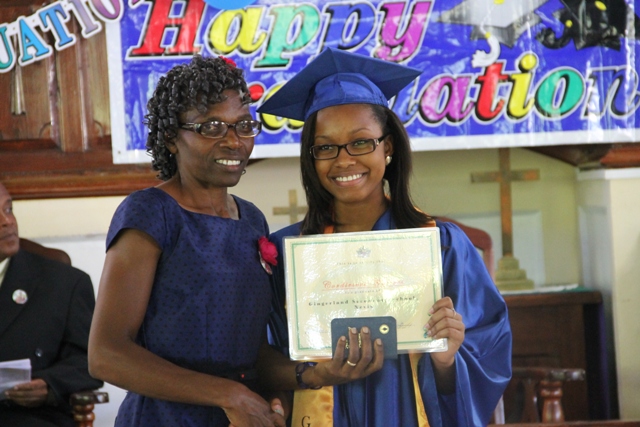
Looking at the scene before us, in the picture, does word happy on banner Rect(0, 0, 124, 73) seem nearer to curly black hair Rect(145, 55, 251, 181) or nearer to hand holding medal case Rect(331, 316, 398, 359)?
curly black hair Rect(145, 55, 251, 181)

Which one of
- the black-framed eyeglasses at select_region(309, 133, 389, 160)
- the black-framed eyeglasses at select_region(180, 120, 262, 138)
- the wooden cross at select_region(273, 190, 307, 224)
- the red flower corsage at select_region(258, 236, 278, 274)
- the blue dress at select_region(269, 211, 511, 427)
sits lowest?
the blue dress at select_region(269, 211, 511, 427)

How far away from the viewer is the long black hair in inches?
85.0

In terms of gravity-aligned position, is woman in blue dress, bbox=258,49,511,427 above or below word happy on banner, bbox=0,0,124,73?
below

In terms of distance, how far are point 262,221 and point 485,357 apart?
0.72 meters

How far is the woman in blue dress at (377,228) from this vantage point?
82.0 inches

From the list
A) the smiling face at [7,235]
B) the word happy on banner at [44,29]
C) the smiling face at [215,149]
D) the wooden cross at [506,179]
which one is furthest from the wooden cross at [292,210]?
the smiling face at [215,149]

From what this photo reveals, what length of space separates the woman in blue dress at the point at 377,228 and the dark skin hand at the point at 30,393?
4.77 feet

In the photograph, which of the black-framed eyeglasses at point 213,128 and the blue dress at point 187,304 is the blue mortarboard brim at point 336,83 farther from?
the blue dress at point 187,304

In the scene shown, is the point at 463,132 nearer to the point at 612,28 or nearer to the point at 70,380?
the point at 612,28

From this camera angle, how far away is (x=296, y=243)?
197 cm

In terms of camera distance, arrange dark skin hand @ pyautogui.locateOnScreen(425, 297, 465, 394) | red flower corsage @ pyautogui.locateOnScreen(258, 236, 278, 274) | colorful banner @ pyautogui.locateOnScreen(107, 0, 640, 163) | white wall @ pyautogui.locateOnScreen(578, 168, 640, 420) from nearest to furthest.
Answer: dark skin hand @ pyautogui.locateOnScreen(425, 297, 465, 394)
red flower corsage @ pyautogui.locateOnScreen(258, 236, 278, 274)
colorful banner @ pyautogui.locateOnScreen(107, 0, 640, 163)
white wall @ pyautogui.locateOnScreen(578, 168, 640, 420)

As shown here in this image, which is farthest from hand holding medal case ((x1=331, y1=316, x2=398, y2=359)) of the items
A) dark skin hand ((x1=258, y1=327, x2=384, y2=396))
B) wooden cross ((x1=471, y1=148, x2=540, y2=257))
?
wooden cross ((x1=471, y1=148, x2=540, y2=257))

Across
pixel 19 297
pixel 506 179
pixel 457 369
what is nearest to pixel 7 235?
pixel 19 297

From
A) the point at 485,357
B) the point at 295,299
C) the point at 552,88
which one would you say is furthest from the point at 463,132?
the point at 295,299
